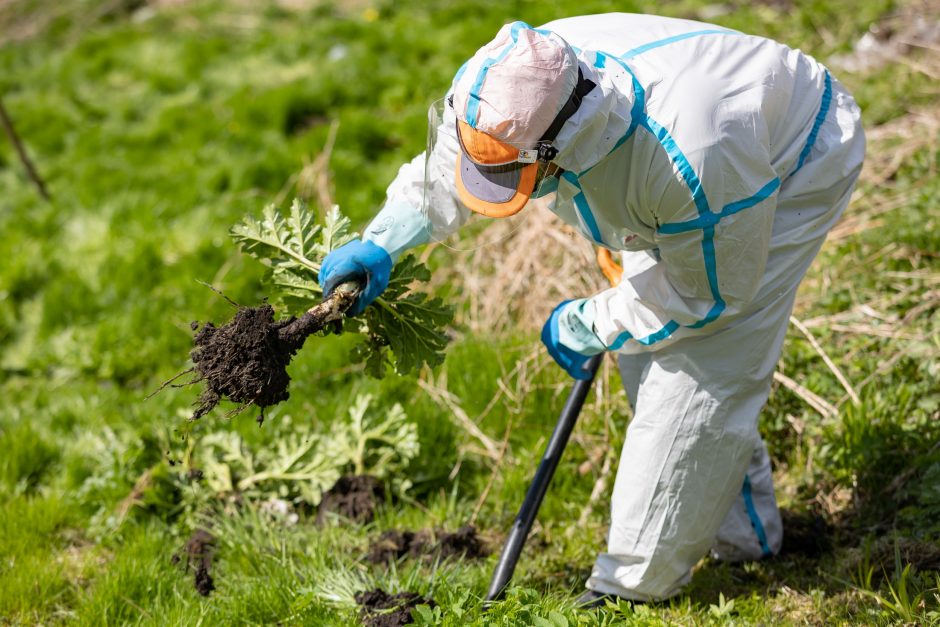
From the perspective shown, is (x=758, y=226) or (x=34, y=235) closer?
(x=758, y=226)

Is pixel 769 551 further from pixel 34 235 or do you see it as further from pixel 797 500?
pixel 34 235

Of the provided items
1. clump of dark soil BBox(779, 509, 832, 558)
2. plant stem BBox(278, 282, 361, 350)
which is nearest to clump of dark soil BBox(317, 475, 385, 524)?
plant stem BBox(278, 282, 361, 350)

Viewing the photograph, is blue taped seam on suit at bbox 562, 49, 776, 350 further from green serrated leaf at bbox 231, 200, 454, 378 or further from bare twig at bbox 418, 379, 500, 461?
bare twig at bbox 418, 379, 500, 461

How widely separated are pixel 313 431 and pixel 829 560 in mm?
2194

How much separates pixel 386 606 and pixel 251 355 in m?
0.96

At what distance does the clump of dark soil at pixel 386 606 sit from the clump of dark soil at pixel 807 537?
1412 mm

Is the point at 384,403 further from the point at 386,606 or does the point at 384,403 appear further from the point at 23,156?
the point at 23,156

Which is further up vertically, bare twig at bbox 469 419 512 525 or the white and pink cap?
the white and pink cap

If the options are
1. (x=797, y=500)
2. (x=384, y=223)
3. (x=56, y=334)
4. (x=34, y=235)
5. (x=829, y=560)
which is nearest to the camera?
(x=384, y=223)

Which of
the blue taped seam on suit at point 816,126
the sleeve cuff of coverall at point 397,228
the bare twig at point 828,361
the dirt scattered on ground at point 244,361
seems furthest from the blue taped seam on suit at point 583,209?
the bare twig at point 828,361

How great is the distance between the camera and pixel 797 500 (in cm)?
367

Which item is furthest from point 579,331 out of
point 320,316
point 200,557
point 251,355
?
point 200,557

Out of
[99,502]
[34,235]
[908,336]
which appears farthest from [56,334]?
[908,336]

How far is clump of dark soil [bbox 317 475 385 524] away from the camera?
12.2ft
